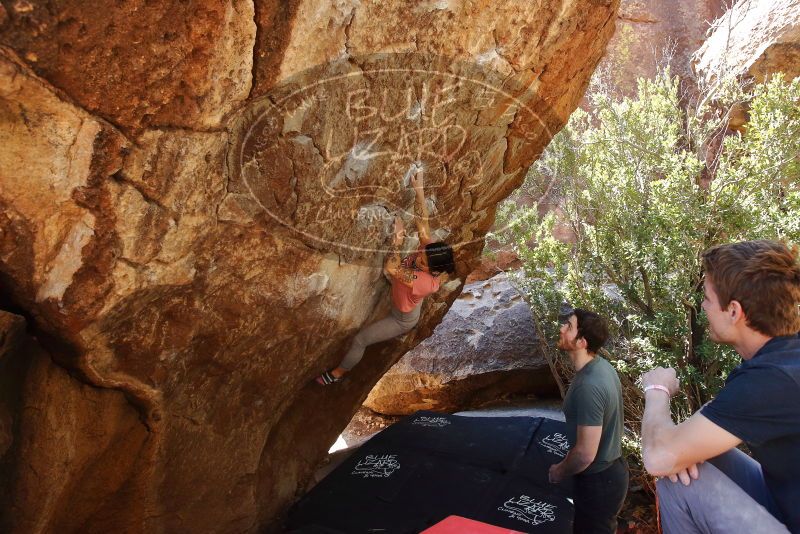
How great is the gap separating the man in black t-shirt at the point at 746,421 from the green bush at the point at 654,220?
3156 millimetres

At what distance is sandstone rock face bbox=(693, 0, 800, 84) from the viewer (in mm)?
9727

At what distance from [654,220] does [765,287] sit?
3414mm

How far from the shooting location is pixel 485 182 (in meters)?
4.53

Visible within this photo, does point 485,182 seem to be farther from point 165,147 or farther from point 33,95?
point 33,95

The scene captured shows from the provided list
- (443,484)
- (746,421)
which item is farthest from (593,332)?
(443,484)

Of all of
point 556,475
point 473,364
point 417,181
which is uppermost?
point 417,181

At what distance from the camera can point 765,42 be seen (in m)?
9.86

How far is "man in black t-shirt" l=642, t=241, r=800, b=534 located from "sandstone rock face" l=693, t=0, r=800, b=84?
8939 mm

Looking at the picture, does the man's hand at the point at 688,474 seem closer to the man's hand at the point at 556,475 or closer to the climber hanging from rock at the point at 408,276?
the man's hand at the point at 556,475

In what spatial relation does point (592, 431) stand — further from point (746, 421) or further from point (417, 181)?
point (417, 181)

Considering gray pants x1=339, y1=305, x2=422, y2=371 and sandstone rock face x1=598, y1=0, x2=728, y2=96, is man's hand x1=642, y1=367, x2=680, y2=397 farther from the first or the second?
sandstone rock face x1=598, y1=0, x2=728, y2=96

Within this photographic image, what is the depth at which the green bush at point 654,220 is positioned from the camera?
4.91 m

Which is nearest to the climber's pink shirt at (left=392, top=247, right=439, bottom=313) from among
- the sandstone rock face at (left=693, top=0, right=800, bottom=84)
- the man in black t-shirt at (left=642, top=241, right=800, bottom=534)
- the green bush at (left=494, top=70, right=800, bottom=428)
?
the man in black t-shirt at (left=642, top=241, right=800, bottom=534)

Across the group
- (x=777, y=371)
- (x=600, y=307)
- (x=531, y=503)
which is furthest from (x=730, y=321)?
(x=600, y=307)
